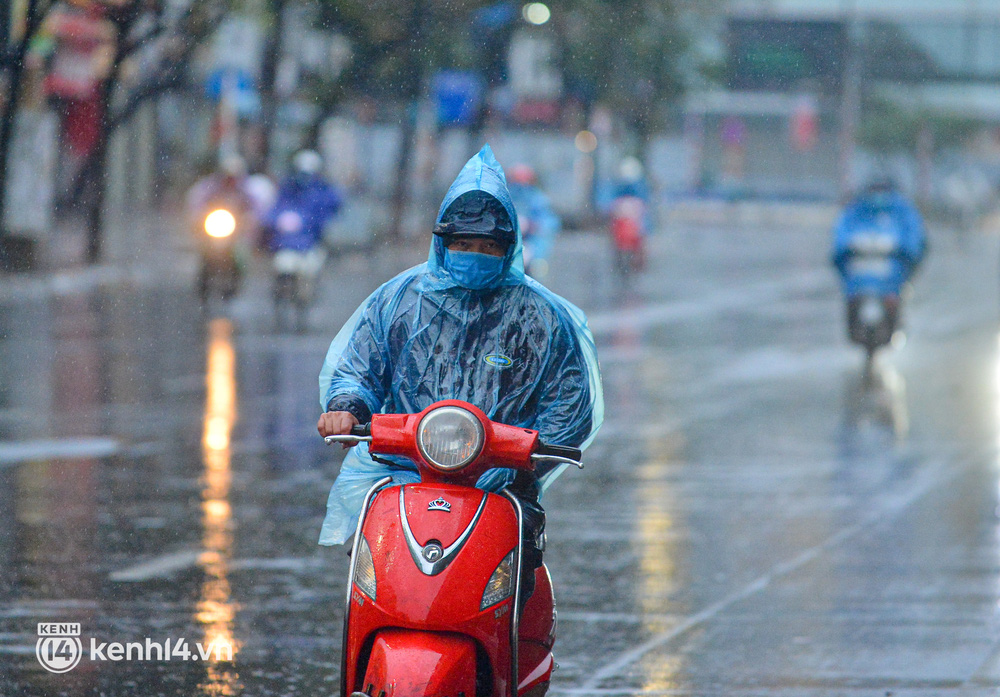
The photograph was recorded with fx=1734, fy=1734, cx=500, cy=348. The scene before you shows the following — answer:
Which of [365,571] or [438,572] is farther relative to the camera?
[365,571]

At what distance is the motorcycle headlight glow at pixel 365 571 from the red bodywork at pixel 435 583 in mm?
14

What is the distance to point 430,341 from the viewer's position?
4.48m

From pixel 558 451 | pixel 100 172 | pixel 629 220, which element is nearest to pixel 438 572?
pixel 558 451

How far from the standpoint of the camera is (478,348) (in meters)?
4.47

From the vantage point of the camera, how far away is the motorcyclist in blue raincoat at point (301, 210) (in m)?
19.1

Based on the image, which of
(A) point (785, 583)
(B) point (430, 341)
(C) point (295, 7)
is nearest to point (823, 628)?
(A) point (785, 583)

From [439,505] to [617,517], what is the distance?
14.9 ft

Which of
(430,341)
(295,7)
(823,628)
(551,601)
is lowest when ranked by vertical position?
(823,628)

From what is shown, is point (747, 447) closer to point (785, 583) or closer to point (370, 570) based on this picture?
point (785, 583)

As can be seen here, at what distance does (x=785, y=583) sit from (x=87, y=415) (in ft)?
19.2

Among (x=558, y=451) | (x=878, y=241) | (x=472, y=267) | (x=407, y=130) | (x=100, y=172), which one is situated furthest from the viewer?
(x=407, y=130)

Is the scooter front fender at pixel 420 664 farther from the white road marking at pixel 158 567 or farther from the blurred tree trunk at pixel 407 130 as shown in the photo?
the blurred tree trunk at pixel 407 130

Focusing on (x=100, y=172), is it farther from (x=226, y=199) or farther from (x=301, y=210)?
(x=301, y=210)

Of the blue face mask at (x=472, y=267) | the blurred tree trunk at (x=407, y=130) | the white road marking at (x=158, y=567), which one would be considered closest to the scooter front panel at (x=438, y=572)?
Result: the blue face mask at (x=472, y=267)
